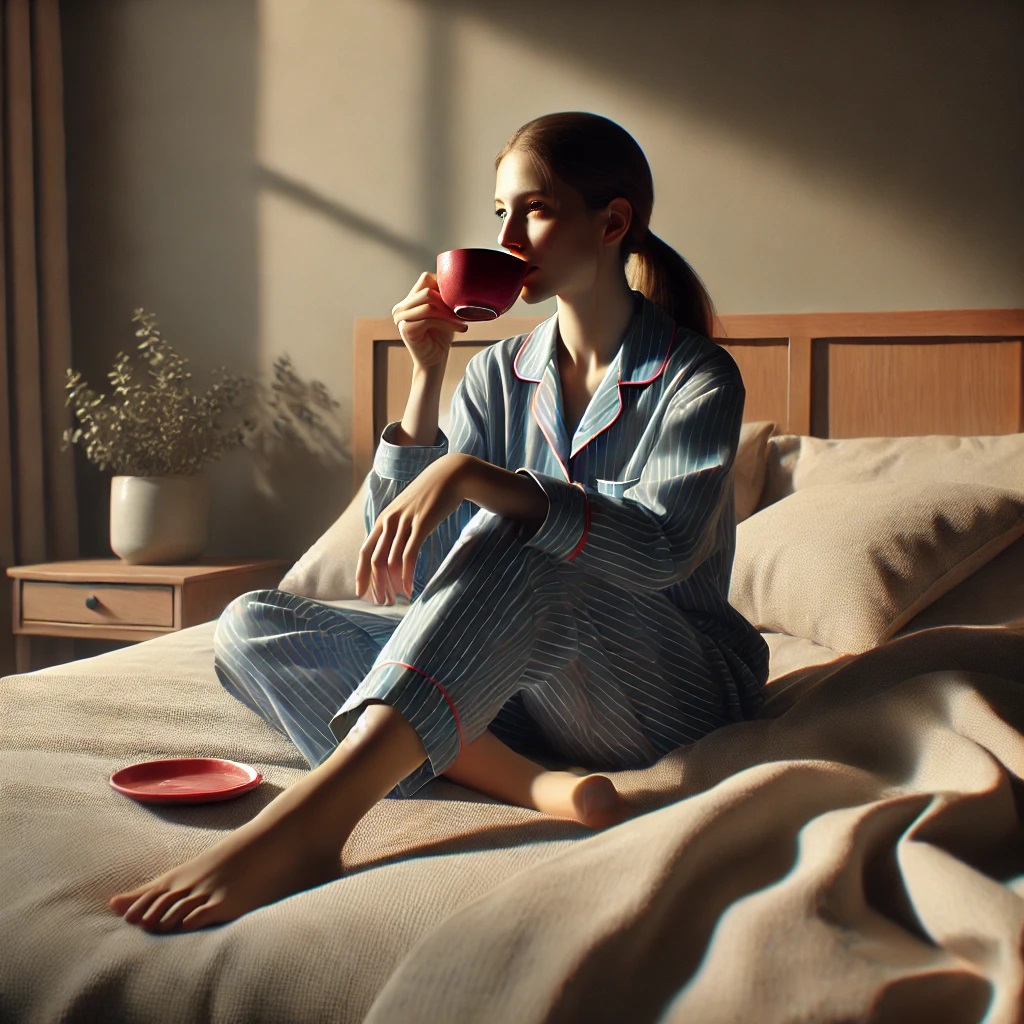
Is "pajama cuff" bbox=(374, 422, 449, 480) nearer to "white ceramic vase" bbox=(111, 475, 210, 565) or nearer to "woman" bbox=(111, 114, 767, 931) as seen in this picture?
"woman" bbox=(111, 114, 767, 931)

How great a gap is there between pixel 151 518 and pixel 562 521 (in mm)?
1788

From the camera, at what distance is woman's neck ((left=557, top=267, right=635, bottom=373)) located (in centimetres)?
146

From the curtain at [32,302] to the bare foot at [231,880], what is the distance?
7.17ft

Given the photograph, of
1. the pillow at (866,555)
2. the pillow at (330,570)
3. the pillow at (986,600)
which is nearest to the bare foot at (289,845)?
the pillow at (866,555)

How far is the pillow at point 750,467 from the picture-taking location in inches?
85.4

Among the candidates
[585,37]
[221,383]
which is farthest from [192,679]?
[585,37]

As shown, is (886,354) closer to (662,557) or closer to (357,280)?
(357,280)

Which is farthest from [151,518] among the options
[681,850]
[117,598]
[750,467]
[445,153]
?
[681,850]

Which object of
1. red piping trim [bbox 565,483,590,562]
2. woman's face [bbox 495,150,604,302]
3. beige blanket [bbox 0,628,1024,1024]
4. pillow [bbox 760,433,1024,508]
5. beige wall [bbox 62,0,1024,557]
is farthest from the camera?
beige wall [bbox 62,0,1024,557]

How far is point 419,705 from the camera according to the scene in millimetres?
1021

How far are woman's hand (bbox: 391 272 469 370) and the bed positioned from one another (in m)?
0.50

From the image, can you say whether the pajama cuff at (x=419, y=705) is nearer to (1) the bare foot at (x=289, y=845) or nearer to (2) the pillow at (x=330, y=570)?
(1) the bare foot at (x=289, y=845)

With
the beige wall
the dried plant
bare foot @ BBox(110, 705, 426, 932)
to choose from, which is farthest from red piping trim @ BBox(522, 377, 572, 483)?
the dried plant

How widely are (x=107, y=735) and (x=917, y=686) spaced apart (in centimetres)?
92
